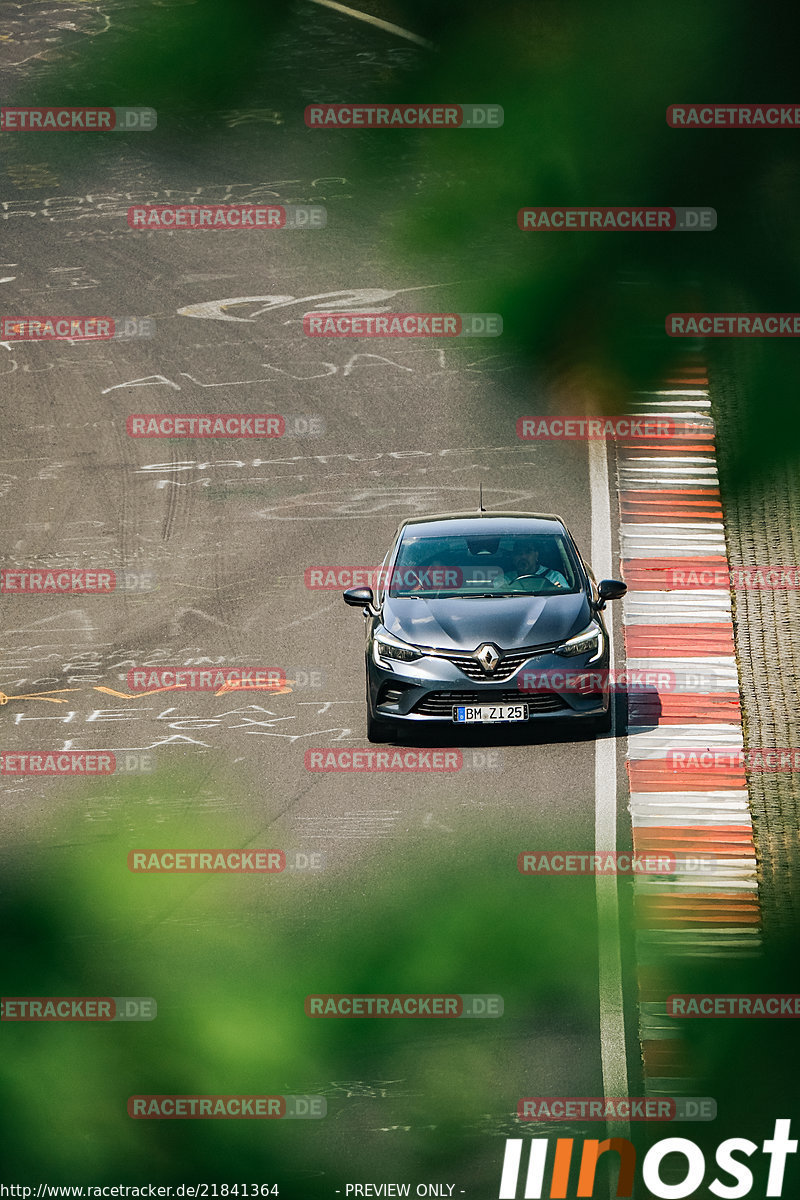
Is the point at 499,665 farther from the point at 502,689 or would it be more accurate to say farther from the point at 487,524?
the point at 487,524

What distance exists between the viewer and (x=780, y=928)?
12.4 metres

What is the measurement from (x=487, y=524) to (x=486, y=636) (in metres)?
2.08

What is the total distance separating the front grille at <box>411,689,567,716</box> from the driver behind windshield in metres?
1.38

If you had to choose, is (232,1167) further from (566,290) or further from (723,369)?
(566,290)

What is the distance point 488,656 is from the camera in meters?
13.7

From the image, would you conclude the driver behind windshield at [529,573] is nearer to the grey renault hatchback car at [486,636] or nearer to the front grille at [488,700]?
the grey renault hatchback car at [486,636]

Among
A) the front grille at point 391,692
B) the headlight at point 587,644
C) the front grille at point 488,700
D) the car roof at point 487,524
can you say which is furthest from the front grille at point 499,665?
the car roof at point 487,524

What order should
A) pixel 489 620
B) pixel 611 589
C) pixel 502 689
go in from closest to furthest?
pixel 502 689
pixel 489 620
pixel 611 589

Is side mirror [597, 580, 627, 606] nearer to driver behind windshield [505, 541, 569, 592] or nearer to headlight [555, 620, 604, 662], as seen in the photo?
driver behind windshield [505, 541, 569, 592]

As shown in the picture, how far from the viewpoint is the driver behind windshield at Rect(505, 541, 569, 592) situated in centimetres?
1486

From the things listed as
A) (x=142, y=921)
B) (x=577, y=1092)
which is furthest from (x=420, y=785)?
(x=577, y=1092)

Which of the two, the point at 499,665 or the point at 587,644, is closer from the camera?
the point at 499,665

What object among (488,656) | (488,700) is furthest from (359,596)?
(488,700)

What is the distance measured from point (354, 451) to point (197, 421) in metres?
2.35
